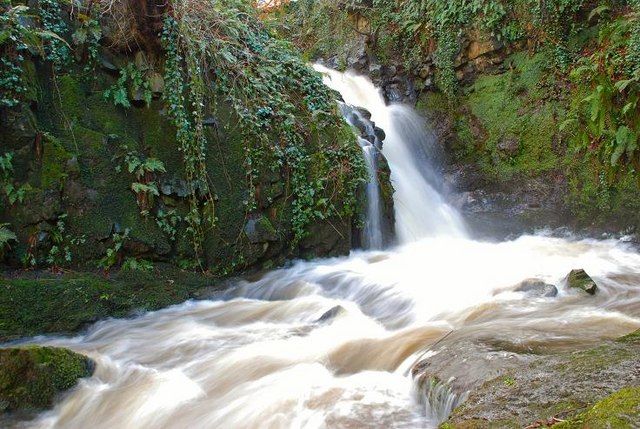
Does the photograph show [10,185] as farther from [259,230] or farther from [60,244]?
[259,230]

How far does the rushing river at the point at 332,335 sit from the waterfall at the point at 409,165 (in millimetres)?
1540

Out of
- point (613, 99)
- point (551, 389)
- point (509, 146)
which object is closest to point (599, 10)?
point (613, 99)

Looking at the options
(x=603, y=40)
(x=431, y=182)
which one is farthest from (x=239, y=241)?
(x=603, y=40)

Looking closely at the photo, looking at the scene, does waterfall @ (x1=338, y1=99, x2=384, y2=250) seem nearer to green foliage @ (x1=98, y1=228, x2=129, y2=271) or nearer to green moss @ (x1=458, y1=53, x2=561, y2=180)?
green moss @ (x1=458, y1=53, x2=561, y2=180)

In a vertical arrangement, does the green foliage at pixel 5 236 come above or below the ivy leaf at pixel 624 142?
below

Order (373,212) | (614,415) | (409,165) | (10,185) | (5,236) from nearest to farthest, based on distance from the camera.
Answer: (614,415) < (5,236) < (10,185) < (373,212) < (409,165)

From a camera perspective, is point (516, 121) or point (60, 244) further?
point (516, 121)

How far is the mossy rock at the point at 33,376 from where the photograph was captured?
3811 millimetres

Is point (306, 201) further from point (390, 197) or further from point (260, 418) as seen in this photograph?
point (260, 418)

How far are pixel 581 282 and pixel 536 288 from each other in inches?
22.8

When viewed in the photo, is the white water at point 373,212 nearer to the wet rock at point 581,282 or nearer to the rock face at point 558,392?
the wet rock at point 581,282

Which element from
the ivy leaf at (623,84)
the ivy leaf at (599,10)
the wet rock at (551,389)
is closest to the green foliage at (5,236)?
the wet rock at (551,389)

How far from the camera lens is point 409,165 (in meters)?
11.3

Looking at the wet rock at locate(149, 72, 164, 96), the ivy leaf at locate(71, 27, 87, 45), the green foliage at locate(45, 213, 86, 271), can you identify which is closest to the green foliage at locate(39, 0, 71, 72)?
the ivy leaf at locate(71, 27, 87, 45)
